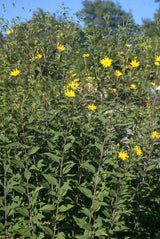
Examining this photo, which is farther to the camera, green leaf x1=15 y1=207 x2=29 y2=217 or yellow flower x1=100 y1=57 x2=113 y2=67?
yellow flower x1=100 y1=57 x2=113 y2=67

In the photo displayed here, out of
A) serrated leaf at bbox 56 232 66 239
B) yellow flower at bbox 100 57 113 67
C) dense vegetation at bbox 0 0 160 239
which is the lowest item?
serrated leaf at bbox 56 232 66 239

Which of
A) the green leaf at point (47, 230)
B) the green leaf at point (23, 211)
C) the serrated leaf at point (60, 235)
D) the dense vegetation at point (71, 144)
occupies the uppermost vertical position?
the dense vegetation at point (71, 144)

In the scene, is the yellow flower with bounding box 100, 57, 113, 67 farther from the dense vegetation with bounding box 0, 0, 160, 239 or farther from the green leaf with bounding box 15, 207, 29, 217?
the green leaf with bounding box 15, 207, 29, 217

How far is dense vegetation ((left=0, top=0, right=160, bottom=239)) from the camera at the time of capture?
257cm

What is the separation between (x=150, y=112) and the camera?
3.33 m

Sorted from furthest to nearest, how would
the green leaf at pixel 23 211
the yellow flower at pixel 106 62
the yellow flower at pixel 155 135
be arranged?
the yellow flower at pixel 155 135
the yellow flower at pixel 106 62
the green leaf at pixel 23 211

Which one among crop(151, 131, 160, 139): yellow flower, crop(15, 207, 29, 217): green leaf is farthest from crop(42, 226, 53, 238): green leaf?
crop(151, 131, 160, 139): yellow flower

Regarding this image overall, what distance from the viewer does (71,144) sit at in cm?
249

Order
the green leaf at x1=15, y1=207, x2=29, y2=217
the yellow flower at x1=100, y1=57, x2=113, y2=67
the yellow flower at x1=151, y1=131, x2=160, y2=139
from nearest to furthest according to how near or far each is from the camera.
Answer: the green leaf at x1=15, y1=207, x2=29, y2=217, the yellow flower at x1=100, y1=57, x2=113, y2=67, the yellow flower at x1=151, y1=131, x2=160, y2=139

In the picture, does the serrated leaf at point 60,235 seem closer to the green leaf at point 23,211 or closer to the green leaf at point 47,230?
the green leaf at point 47,230

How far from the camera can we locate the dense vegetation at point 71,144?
257cm

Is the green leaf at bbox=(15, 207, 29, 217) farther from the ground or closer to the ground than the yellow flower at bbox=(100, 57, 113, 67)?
closer to the ground

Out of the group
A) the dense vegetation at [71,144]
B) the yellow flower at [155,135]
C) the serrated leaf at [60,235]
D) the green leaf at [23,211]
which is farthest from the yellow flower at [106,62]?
the serrated leaf at [60,235]

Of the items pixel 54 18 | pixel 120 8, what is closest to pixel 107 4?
pixel 120 8
